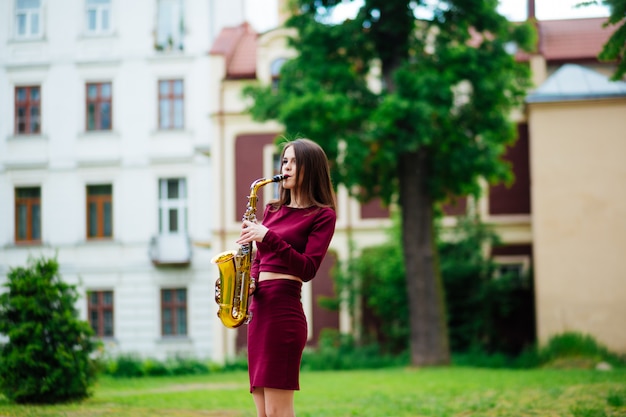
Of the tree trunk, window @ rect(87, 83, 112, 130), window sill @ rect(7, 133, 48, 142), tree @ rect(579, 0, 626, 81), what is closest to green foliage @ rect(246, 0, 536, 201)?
the tree trunk

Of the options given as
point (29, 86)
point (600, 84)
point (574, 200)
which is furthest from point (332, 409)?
point (29, 86)

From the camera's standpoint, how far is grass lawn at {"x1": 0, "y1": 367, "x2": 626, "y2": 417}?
9.30m

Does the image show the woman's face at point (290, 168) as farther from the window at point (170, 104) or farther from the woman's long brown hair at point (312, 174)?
the window at point (170, 104)

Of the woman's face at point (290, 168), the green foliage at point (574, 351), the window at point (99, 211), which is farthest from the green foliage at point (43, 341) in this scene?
the window at point (99, 211)

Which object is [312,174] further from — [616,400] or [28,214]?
[28,214]

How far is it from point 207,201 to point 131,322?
4466mm

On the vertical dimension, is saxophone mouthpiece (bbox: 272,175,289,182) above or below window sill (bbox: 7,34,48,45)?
below

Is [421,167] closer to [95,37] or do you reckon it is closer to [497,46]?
[497,46]

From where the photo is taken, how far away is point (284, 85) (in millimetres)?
19156

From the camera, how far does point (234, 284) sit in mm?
5203

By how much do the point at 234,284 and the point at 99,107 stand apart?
25826 millimetres

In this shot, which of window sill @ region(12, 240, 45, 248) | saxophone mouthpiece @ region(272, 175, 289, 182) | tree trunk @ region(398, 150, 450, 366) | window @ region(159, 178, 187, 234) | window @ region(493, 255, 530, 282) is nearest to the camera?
saxophone mouthpiece @ region(272, 175, 289, 182)

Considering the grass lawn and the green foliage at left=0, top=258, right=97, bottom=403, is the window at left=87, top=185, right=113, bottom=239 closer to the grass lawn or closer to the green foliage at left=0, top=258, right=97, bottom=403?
the grass lawn

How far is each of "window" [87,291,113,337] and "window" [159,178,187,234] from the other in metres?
2.76
